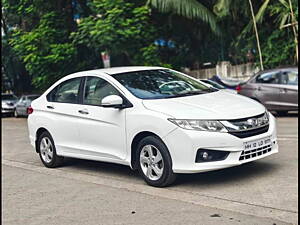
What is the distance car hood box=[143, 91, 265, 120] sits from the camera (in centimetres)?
608

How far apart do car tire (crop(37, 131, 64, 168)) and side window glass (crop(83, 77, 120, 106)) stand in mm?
1250

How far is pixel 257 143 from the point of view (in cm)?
627

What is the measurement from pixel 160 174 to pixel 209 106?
3.53ft

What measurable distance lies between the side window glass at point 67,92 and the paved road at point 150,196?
1.17 metres

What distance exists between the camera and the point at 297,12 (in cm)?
1766

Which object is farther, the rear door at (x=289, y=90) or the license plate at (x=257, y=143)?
the rear door at (x=289, y=90)

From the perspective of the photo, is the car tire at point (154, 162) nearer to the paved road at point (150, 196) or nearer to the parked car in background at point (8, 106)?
the paved road at point (150, 196)

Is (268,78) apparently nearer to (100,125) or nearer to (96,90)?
(96,90)

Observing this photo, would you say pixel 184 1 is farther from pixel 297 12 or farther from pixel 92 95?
pixel 92 95

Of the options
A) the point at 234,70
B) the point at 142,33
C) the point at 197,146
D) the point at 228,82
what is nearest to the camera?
the point at 197,146

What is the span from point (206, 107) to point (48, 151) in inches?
133

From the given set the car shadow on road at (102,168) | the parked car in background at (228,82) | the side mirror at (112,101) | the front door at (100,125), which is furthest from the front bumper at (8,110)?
the side mirror at (112,101)

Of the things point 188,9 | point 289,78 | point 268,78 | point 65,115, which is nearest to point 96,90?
point 65,115

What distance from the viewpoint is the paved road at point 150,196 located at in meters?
5.11
